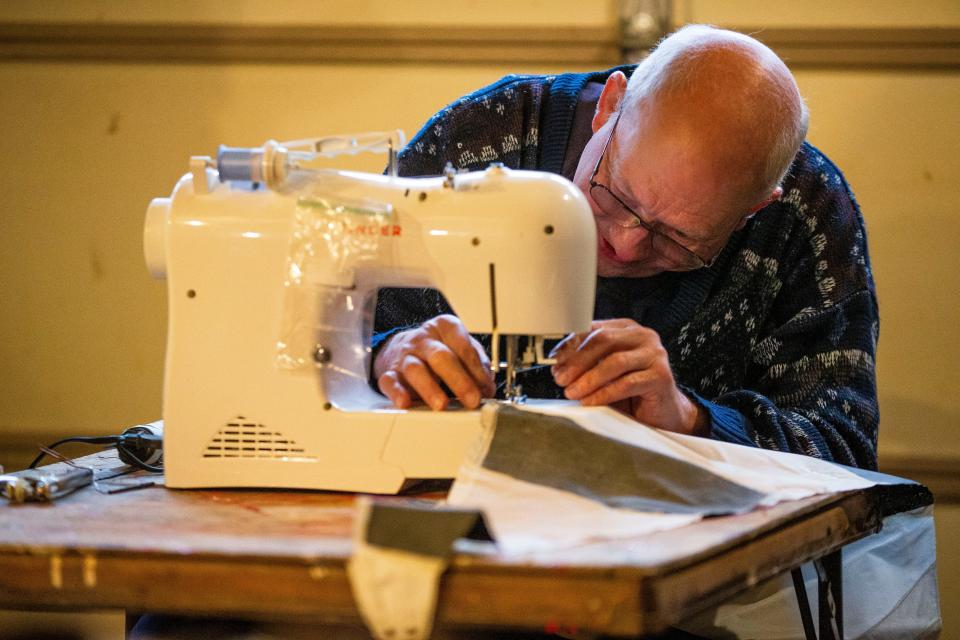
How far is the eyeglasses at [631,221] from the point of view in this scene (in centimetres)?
133

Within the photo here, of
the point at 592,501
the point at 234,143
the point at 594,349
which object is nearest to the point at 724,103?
the point at 594,349

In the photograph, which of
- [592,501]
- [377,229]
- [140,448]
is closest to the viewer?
[592,501]

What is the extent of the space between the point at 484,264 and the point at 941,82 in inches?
66.2

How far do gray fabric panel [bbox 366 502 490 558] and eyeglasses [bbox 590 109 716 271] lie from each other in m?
0.71

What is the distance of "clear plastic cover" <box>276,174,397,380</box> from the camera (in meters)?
1.05

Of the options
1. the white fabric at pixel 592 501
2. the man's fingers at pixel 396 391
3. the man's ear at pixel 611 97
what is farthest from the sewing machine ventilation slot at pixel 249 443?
the man's ear at pixel 611 97

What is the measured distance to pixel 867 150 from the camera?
2260 mm

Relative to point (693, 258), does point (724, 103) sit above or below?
above

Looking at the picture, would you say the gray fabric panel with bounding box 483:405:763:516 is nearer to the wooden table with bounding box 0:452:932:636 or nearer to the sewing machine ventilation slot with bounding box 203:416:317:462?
the wooden table with bounding box 0:452:932:636

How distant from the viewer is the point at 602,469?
0.95 m

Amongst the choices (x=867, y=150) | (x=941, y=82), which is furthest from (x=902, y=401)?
(x=941, y=82)

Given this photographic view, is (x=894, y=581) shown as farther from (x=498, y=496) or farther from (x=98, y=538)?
(x=98, y=538)

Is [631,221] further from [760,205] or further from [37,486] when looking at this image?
[37,486]

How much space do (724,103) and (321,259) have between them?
565 mm
